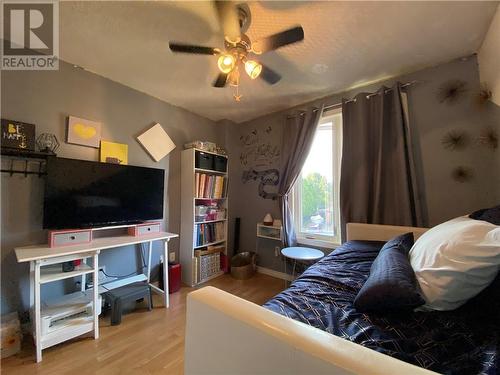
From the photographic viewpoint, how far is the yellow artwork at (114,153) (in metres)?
2.12

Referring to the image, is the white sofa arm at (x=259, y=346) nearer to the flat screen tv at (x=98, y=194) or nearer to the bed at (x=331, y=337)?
the bed at (x=331, y=337)

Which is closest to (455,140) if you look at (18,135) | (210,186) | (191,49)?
(191,49)

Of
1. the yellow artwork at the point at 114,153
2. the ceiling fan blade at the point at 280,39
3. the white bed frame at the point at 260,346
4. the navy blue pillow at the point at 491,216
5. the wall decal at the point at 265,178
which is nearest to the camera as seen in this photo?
the white bed frame at the point at 260,346

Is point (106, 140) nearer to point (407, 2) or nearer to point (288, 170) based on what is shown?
point (288, 170)

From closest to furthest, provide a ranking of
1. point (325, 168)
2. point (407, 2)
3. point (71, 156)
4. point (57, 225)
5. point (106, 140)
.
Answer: point (407, 2)
point (57, 225)
point (71, 156)
point (106, 140)
point (325, 168)

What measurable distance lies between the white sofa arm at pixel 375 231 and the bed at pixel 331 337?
40.8 inches

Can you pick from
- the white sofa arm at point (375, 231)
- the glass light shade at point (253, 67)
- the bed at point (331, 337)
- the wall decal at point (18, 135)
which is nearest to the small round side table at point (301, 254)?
the white sofa arm at point (375, 231)

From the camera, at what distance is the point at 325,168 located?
8.59 feet

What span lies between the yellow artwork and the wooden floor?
4.84 feet

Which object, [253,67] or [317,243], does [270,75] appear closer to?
[253,67]

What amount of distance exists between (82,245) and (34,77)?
4.81 feet

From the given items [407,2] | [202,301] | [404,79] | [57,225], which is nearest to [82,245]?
[57,225]

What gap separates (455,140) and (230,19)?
80.7 inches

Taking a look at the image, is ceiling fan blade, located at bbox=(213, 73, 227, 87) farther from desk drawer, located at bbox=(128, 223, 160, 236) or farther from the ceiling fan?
desk drawer, located at bbox=(128, 223, 160, 236)
